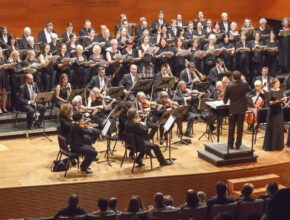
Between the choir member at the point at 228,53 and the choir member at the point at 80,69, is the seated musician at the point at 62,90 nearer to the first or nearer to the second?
the choir member at the point at 80,69

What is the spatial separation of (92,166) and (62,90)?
2.42 meters

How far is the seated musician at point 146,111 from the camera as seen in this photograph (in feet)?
39.2

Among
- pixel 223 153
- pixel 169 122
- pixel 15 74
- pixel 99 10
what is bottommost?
pixel 223 153

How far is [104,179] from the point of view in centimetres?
1041

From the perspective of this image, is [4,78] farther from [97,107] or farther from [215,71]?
[215,71]

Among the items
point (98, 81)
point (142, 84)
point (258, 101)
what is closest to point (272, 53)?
point (258, 101)

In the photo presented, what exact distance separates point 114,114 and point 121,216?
10.8 feet

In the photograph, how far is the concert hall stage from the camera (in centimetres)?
1016

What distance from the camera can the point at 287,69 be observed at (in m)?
16.5

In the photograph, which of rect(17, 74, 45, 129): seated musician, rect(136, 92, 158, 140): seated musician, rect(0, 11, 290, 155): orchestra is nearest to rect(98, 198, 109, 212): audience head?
rect(0, 11, 290, 155): orchestra

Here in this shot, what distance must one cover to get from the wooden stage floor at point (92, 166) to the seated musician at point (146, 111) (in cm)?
50

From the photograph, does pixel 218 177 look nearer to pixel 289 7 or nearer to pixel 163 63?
pixel 163 63

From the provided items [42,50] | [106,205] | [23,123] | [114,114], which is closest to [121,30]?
[42,50]

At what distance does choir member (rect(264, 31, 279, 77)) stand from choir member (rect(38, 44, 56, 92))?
5.18 meters
